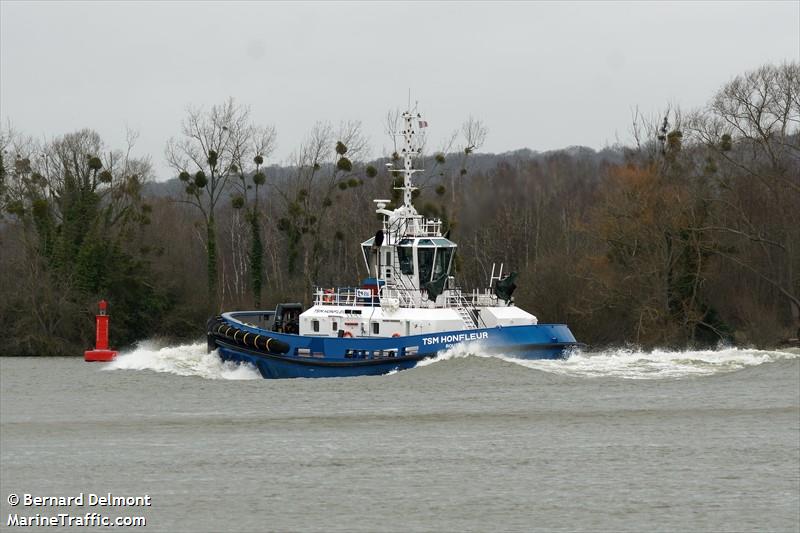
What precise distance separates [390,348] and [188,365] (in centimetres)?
850

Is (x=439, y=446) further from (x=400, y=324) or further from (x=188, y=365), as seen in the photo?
(x=188, y=365)

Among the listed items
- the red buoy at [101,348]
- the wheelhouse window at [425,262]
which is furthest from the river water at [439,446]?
the red buoy at [101,348]

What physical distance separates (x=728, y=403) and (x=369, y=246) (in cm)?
1208

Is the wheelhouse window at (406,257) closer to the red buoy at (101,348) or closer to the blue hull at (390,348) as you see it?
the blue hull at (390,348)

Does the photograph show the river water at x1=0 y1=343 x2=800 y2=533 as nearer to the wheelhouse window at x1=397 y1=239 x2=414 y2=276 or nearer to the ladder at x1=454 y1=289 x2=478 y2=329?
the ladder at x1=454 y1=289 x2=478 y2=329

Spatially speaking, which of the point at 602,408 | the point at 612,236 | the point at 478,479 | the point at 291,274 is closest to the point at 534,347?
the point at 602,408

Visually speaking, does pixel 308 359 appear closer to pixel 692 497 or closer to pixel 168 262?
pixel 692 497

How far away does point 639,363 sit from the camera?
34.4m

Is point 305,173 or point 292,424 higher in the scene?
point 305,173

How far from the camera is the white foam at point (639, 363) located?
31938 mm

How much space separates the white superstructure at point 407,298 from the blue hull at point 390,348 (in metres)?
0.81

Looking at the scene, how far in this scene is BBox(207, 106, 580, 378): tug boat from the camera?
3231cm

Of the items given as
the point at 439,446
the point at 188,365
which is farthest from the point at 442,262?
the point at 439,446

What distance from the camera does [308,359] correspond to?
111 ft
